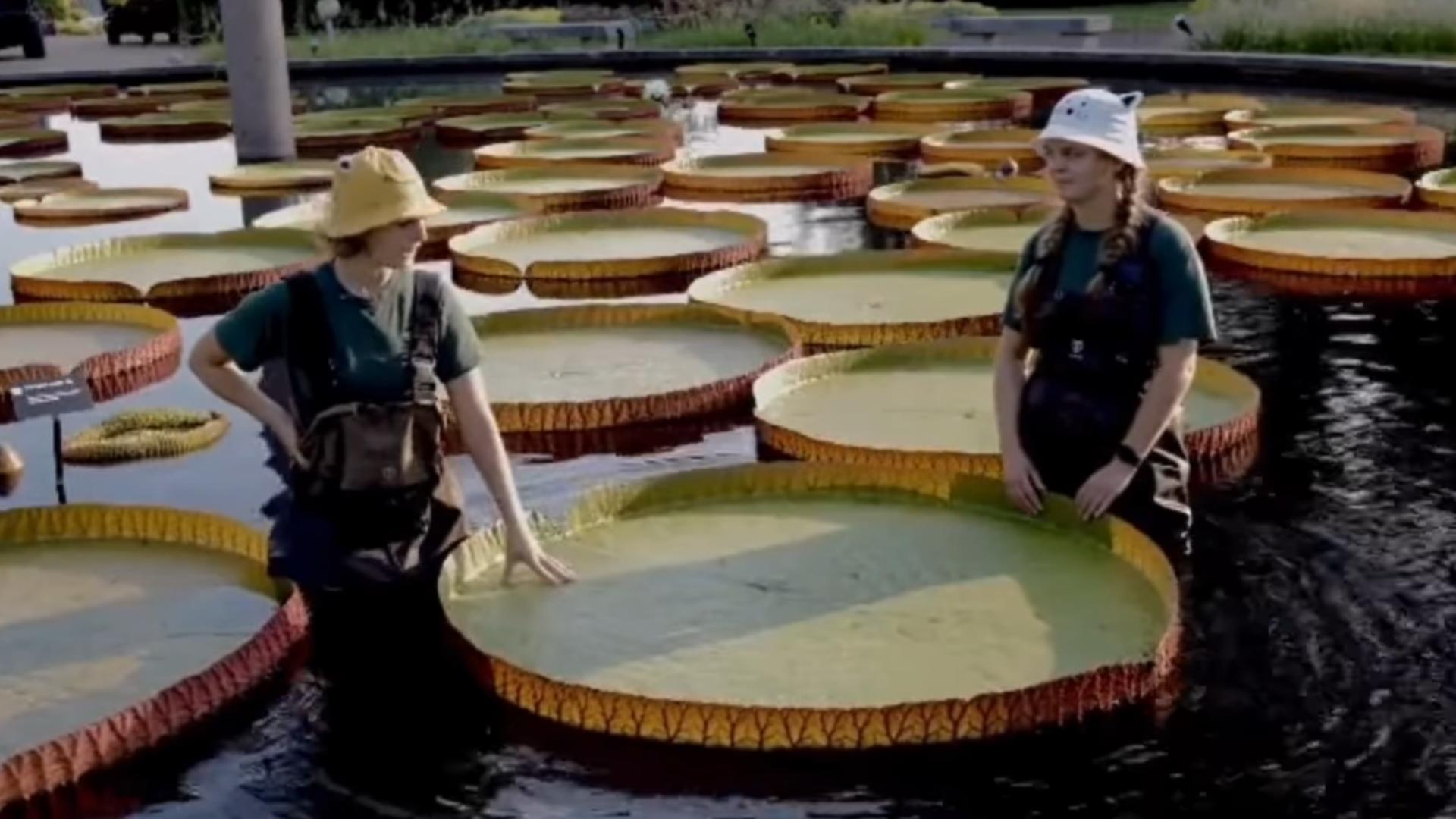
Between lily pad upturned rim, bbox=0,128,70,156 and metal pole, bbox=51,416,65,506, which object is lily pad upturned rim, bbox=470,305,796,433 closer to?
metal pole, bbox=51,416,65,506

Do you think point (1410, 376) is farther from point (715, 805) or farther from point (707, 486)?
point (715, 805)

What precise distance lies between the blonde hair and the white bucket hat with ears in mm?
81

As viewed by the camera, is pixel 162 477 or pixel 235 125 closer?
pixel 162 477

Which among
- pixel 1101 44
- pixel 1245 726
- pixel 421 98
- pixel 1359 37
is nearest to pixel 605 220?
pixel 1245 726

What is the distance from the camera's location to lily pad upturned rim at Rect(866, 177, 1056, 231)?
356 inches

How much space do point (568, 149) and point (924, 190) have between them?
131 inches

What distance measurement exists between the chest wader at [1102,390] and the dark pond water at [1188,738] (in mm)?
244

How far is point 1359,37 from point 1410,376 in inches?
451

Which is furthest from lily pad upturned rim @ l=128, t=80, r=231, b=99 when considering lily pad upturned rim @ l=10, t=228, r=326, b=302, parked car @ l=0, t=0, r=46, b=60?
parked car @ l=0, t=0, r=46, b=60

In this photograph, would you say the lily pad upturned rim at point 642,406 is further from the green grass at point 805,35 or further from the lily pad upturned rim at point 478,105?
the green grass at point 805,35

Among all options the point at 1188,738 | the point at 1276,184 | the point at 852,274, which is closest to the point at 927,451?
the point at 1188,738

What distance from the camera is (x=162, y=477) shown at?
5.35m

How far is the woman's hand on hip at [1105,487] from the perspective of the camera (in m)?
3.96

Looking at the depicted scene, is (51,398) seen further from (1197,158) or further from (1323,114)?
(1323,114)
